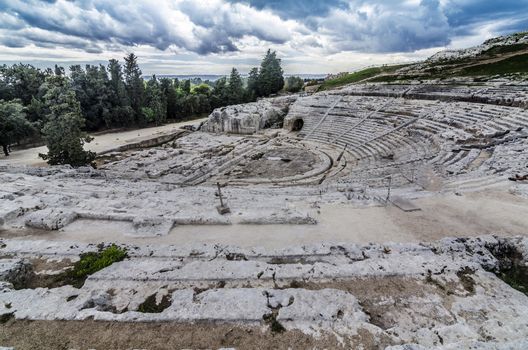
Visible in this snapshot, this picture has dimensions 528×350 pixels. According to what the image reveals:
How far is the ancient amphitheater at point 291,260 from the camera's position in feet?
14.9

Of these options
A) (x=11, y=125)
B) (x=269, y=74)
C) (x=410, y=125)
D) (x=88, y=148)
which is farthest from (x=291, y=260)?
(x=269, y=74)

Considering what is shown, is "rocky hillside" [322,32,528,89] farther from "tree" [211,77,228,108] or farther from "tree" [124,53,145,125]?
"tree" [124,53,145,125]

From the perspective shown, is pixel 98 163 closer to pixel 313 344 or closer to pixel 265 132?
pixel 265 132

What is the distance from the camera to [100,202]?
10.6m

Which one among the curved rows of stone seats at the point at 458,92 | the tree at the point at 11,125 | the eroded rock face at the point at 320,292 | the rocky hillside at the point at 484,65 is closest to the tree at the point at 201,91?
the rocky hillside at the point at 484,65

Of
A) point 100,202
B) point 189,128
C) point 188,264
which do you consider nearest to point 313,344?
point 188,264

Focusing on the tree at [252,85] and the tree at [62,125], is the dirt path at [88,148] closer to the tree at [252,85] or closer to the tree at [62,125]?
the tree at [62,125]

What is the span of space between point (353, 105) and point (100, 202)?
32240mm

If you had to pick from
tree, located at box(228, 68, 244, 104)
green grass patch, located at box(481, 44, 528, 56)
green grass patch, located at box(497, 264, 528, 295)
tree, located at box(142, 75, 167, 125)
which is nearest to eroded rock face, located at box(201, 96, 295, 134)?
tree, located at box(142, 75, 167, 125)

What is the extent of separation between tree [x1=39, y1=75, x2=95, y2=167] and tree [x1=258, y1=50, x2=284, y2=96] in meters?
44.7

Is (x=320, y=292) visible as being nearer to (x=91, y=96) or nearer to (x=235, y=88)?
(x=91, y=96)

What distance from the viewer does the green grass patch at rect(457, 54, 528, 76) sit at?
36353 millimetres

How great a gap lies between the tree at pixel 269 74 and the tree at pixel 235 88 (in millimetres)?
5620

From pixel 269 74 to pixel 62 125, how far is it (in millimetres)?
47023
